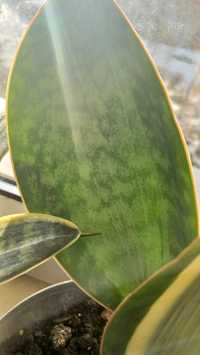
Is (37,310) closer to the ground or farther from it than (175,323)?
closer to the ground

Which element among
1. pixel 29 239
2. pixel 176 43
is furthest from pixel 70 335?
pixel 176 43

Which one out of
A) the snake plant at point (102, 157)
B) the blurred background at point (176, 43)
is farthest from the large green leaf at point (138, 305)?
the blurred background at point (176, 43)

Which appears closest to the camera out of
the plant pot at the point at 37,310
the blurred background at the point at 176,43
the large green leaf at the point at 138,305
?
the large green leaf at the point at 138,305

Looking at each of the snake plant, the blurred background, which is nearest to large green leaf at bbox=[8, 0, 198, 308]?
the snake plant

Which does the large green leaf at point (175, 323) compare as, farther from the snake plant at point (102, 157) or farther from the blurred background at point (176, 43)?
the blurred background at point (176, 43)

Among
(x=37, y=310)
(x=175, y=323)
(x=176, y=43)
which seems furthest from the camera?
(x=176, y=43)

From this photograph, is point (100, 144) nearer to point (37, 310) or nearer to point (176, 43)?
point (37, 310)
